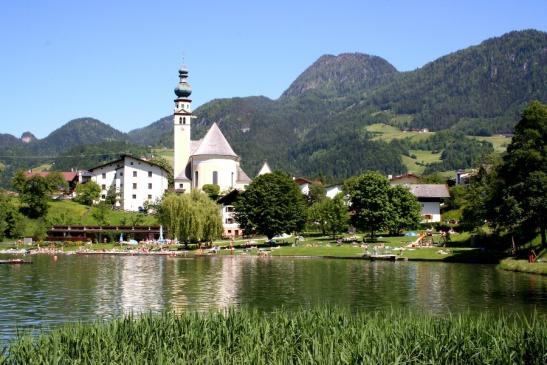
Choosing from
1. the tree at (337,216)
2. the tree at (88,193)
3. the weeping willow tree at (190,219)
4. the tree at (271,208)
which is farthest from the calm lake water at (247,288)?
the tree at (88,193)

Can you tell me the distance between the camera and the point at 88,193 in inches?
4779

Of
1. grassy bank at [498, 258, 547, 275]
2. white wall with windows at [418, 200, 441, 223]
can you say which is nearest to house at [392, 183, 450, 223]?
white wall with windows at [418, 200, 441, 223]

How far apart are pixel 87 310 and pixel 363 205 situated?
56296mm

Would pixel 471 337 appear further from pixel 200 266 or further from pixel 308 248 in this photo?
pixel 308 248

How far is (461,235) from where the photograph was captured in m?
80.6

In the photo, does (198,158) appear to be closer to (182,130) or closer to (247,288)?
(182,130)

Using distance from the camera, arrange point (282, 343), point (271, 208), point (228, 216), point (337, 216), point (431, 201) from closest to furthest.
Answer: point (282, 343) → point (271, 208) → point (337, 216) → point (228, 216) → point (431, 201)

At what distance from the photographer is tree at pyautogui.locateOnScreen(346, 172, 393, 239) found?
8512cm

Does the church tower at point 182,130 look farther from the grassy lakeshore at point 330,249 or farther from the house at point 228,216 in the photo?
the grassy lakeshore at point 330,249

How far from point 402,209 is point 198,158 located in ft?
160

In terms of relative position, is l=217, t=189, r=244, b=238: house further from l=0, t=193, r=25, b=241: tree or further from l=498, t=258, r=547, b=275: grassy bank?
l=498, t=258, r=547, b=275: grassy bank

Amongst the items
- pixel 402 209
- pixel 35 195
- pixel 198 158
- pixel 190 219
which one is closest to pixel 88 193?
pixel 35 195


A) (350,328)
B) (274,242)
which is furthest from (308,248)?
(350,328)

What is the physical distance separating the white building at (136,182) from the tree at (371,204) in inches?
1984
